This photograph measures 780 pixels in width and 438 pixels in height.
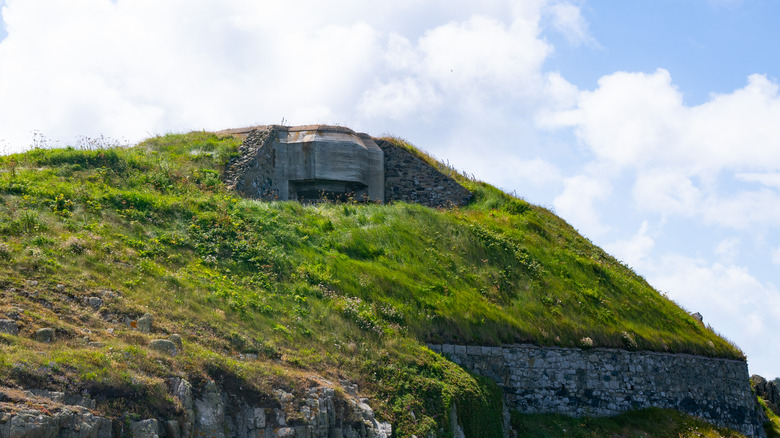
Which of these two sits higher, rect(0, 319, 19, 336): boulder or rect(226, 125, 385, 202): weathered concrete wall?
rect(226, 125, 385, 202): weathered concrete wall

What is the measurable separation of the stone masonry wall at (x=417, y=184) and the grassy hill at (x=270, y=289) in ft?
5.40

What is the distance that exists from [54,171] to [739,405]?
71.1ft

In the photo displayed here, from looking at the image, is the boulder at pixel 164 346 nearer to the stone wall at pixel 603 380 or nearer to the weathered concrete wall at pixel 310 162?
the stone wall at pixel 603 380

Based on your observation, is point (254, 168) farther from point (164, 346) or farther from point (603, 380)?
point (164, 346)

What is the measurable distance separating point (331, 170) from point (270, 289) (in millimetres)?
10056

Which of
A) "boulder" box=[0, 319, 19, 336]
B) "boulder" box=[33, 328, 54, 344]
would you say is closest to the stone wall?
"boulder" box=[33, 328, 54, 344]

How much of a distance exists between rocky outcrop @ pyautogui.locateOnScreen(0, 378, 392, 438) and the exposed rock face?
11.4 m

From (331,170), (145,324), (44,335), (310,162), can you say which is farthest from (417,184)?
(44,335)

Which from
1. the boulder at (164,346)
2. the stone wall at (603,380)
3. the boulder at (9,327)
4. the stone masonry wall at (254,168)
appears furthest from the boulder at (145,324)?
the stone masonry wall at (254,168)

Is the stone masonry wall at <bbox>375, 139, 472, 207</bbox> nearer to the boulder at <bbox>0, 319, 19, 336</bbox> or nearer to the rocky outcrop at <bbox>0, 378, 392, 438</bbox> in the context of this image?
the rocky outcrop at <bbox>0, 378, 392, 438</bbox>

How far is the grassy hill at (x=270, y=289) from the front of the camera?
10047 millimetres

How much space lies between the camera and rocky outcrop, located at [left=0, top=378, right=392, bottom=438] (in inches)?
291

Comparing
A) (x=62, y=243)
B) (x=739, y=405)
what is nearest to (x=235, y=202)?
(x=62, y=243)

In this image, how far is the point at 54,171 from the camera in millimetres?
17359
